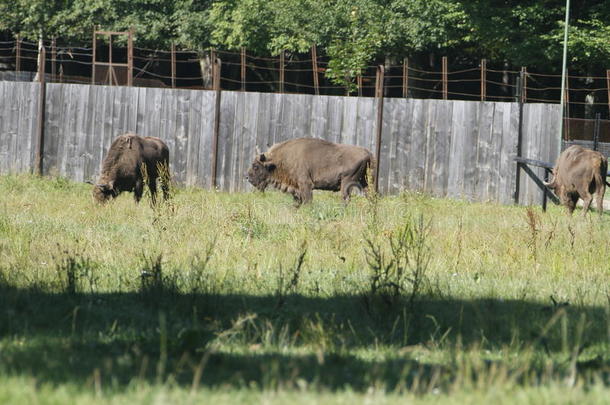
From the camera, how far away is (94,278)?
311 inches

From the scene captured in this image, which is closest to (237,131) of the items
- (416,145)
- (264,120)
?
(264,120)

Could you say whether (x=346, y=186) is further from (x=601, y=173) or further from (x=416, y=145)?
(x=601, y=173)

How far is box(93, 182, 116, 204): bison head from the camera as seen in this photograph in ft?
53.9

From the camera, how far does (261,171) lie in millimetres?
17828

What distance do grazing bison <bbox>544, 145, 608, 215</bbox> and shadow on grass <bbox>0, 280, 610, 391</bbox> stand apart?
893cm

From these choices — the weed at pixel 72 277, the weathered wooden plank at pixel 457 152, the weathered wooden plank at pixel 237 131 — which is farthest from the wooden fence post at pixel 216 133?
the weed at pixel 72 277

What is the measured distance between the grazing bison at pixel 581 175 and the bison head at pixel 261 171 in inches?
199

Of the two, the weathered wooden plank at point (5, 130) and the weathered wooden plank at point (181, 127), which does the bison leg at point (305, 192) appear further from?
the weathered wooden plank at point (5, 130)

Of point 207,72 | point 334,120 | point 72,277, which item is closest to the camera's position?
point 72,277

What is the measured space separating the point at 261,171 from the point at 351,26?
20367 millimetres

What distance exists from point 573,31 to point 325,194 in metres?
13.5

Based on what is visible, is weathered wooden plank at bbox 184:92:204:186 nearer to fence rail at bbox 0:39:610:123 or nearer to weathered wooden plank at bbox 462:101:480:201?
weathered wooden plank at bbox 462:101:480:201

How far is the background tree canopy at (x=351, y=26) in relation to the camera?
104ft

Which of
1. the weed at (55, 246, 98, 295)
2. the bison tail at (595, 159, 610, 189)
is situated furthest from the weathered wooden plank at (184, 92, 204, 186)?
the weed at (55, 246, 98, 295)
